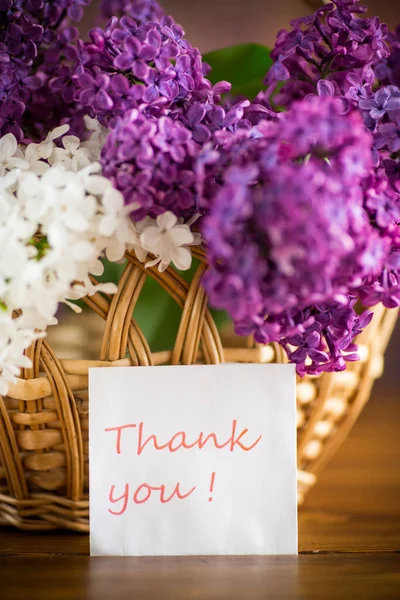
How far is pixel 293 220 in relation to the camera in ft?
1.08

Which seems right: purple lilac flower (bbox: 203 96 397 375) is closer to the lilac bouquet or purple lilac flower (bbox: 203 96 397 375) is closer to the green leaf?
the lilac bouquet

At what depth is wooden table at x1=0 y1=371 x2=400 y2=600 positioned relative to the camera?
1.38ft

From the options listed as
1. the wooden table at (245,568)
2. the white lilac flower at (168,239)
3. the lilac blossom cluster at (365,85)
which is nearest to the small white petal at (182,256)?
the white lilac flower at (168,239)

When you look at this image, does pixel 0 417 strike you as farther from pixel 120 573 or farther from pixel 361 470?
pixel 361 470

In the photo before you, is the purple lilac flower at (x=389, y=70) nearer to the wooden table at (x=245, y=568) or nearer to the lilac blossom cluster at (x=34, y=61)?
the lilac blossom cluster at (x=34, y=61)

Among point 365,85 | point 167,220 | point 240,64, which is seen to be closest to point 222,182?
point 167,220

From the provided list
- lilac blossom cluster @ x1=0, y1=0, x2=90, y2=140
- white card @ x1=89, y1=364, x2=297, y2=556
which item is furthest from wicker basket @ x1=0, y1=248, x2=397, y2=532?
lilac blossom cluster @ x1=0, y1=0, x2=90, y2=140

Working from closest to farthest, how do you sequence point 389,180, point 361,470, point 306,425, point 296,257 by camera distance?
1. point 296,257
2. point 389,180
3. point 306,425
4. point 361,470

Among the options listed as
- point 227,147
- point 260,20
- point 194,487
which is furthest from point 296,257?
point 260,20

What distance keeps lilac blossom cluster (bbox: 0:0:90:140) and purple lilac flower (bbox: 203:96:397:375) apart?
22 centimetres

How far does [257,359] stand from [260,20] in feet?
1.80

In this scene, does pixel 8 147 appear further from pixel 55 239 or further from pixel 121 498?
pixel 121 498

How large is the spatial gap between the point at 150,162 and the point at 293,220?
108 millimetres

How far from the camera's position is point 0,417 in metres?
0.50
